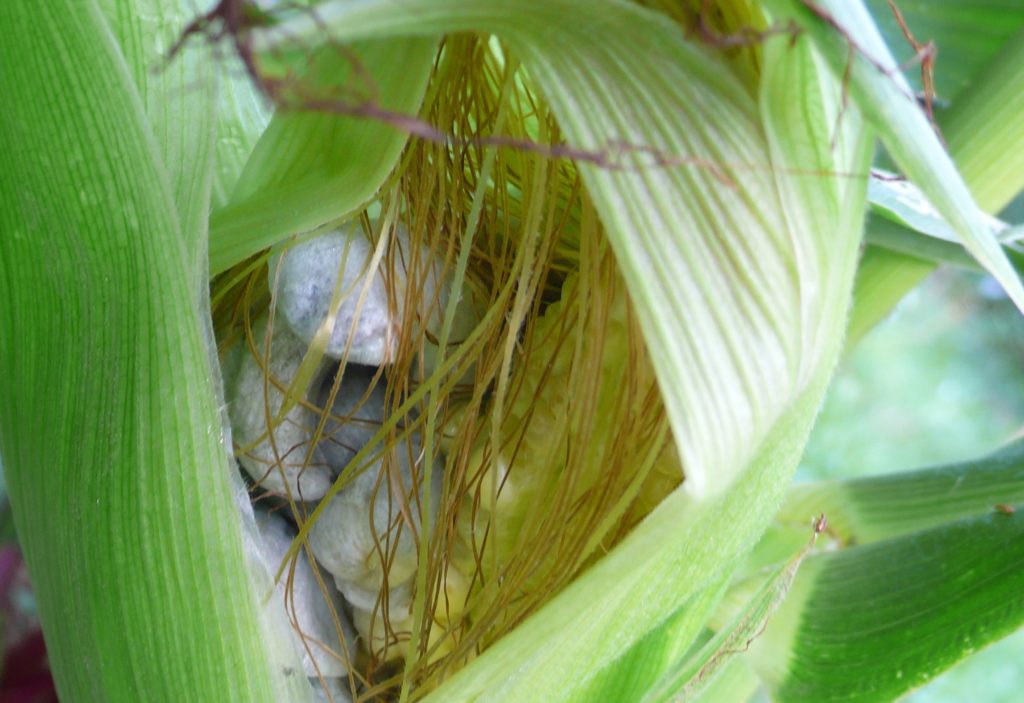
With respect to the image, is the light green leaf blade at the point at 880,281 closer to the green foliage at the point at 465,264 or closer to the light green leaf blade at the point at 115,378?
the green foliage at the point at 465,264

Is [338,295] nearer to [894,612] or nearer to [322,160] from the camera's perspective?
[322,160]

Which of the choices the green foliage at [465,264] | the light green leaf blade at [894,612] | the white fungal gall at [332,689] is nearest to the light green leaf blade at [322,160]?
the green foliage at [465,264]

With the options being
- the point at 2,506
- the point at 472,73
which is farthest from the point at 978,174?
the point at 2,506

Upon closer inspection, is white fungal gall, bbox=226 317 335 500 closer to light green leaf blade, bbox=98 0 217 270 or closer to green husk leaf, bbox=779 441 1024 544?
light green leaf blade, bbox=98 0 217 270

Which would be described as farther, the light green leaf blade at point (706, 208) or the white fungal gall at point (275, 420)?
the white fungal gall at point (275, 420)

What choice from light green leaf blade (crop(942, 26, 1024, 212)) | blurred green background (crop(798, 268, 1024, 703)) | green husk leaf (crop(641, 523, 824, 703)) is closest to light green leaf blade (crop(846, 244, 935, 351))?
light green leaf blade (crop(942, 26, 1024, 212))

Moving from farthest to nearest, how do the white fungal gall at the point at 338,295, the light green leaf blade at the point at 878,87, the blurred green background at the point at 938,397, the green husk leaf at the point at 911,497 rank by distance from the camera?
1. the blurred green background at the point at 938,397
2. the green husk leaf at the point at 911,497
3. the white fungal gall at the point at 338,295
4. the light green leaf blade at the point at 878,87
